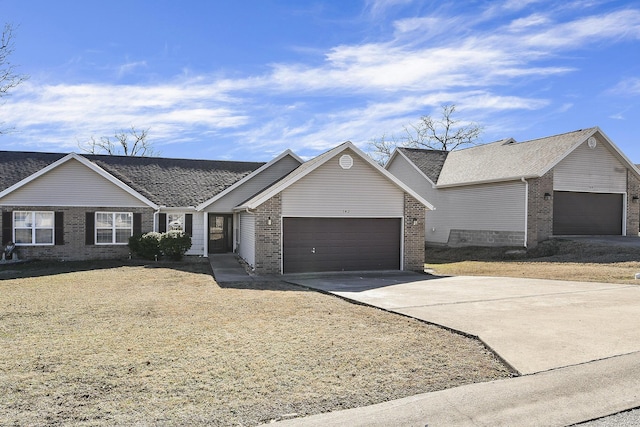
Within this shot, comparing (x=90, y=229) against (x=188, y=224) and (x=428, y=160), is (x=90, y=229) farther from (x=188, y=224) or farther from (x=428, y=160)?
(x=428, y=160)

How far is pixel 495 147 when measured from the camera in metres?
28.3

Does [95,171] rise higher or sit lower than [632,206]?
higher

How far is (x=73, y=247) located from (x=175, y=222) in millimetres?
4429

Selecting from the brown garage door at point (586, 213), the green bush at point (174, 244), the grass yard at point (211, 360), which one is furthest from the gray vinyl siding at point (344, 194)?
the brown garage door at point (586, 213)

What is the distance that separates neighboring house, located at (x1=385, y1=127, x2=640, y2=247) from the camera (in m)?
22.8

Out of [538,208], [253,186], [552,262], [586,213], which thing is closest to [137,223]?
[253,186]

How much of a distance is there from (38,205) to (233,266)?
361 inches

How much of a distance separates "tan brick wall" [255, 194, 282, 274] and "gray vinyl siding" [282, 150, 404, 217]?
0.36m

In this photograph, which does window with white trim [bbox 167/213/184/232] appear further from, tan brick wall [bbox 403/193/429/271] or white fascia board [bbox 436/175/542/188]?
white fascia board [bbox 436/175/542/188]

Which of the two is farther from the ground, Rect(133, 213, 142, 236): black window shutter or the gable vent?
the gable vent

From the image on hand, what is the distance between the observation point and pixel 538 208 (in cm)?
2259

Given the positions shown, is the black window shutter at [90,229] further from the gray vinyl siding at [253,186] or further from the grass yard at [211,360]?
the grass yard at [211,360]

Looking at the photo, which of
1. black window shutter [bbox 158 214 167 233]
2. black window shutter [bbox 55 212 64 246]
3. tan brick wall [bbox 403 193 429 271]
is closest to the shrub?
black window shutter [bbox 158 214 167 233]

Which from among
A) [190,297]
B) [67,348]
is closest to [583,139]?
[190,297]
